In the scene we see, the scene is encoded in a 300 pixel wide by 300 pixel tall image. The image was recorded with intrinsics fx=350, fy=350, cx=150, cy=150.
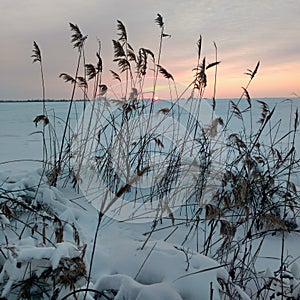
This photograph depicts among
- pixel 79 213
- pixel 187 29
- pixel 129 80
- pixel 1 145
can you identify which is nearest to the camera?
pixel 79 213

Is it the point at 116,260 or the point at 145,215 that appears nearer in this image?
the point at 116,260

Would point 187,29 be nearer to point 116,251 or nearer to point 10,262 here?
point 116,251

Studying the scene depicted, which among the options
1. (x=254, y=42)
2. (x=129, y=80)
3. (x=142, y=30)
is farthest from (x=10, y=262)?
(x=254, y=42)

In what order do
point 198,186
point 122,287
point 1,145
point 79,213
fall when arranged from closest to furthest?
point 122,287 < point 79,213 < point 198,186 < point 1,145

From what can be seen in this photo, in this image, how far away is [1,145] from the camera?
5.91 meters

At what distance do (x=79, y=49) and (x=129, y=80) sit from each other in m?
0.52

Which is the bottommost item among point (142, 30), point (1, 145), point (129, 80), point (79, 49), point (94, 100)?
point (1, 145)

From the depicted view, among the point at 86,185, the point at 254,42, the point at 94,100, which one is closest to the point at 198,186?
the point at 86,185

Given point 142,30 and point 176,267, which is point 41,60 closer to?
point 142,30

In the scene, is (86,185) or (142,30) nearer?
(86,185)

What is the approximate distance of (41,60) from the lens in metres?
2.77

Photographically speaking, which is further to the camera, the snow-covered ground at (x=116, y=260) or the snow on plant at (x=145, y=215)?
the snow on plant at (x=145, y=215)

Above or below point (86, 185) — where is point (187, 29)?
above

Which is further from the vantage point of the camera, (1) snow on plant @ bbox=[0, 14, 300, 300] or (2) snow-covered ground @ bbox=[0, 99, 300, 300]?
(1) snow on plant @ bbox=[0, 14, 300, 300]
